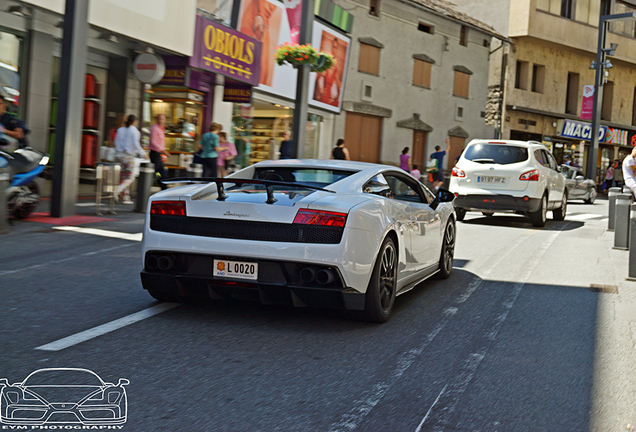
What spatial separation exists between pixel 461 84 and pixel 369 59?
7885 millimetres

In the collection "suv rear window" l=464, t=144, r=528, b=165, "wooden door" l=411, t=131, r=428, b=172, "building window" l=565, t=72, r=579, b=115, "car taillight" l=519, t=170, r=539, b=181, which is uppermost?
"building window" l=565, t=72, r=579, b=115

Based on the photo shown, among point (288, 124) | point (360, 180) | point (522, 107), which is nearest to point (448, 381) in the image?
point (360, 180)

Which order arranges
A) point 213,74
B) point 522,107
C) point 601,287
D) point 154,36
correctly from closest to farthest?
1. point 601,287
2. point 154,36
3. point 213,74
4. point 522,107

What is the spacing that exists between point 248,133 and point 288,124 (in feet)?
7.51

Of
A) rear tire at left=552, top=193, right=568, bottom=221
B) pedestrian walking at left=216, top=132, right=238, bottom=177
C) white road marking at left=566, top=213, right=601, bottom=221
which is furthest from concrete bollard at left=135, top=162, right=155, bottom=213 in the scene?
white road marking at left=566, top=213, right=601, bottom=221

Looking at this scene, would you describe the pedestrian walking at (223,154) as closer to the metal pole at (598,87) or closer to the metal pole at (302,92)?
the metal pole at (302,92)

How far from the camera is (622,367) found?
4684 millimetres

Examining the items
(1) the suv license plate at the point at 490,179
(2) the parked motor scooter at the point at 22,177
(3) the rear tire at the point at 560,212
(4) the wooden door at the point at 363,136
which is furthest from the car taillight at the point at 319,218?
(4) the wooden door at the point at 363,136

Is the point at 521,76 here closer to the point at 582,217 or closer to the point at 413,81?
the point at 413,81

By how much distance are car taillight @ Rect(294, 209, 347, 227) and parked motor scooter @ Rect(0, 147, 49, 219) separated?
659 cm

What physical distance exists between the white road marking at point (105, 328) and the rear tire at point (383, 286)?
1616 millimetres

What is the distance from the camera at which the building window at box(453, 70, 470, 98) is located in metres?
36.1

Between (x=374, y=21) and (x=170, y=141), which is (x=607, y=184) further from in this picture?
(x=170, y=141)

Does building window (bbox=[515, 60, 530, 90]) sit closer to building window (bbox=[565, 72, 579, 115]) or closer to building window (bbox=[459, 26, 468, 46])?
building window (bbox=[565, 72, 579, 115])
